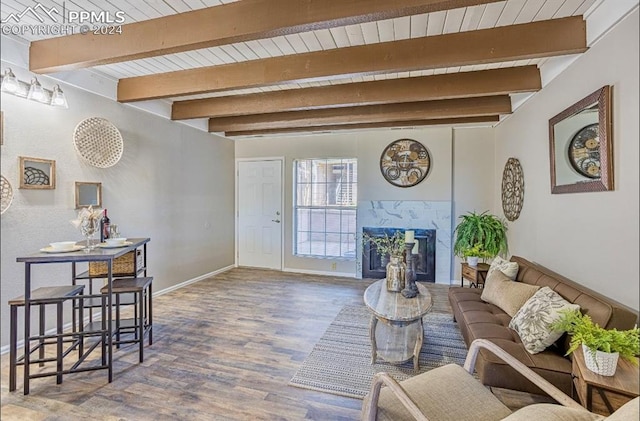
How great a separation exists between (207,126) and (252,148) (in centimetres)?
98

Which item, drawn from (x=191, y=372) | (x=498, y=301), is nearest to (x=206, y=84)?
(x=191, y=372)

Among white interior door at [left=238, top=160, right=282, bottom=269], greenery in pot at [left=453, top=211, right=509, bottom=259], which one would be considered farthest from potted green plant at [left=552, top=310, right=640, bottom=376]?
white interior door at [left=238, top=160, right=282, bottom=269]

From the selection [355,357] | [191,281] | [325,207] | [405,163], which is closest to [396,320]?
[355,357]

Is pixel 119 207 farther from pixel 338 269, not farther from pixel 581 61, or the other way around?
pixel 581 61

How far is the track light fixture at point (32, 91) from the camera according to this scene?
1.18 metres

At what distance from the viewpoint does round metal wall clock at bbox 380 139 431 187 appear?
4907 mm

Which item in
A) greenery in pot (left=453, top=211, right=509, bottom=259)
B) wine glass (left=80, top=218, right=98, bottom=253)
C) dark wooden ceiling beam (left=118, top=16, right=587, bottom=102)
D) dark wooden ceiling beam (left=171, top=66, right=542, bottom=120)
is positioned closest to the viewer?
dark wooden ceiling beam (left=118, top=16, right=587, bottom=102)

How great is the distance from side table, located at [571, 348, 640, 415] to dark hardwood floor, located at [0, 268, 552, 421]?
848mm

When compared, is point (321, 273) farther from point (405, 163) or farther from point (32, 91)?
point (32, 91)

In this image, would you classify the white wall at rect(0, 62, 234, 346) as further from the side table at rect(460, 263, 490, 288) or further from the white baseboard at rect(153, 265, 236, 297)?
the side table at rect(460, 263, 490, 288)

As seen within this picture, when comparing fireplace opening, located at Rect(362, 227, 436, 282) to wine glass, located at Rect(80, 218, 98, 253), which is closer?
wine glass, located at Rect(80, 218, 98, 253)

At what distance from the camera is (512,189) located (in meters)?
3.80

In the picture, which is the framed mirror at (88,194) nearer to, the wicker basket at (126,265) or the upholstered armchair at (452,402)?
the wicker basket at (126,265)

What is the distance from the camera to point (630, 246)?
3.33 ft
